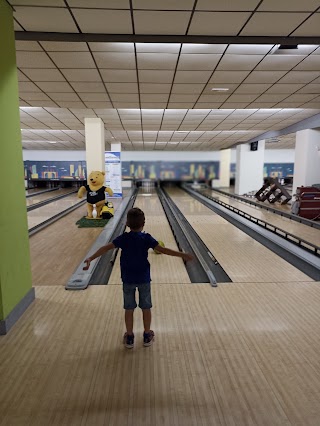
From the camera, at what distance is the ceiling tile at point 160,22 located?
3.29 m

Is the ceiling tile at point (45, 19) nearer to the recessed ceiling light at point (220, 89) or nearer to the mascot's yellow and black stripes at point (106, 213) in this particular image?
the recessed ceiling light at point (220, 89)

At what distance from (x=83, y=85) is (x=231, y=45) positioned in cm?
305

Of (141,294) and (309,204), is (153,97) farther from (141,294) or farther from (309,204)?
(309,204)

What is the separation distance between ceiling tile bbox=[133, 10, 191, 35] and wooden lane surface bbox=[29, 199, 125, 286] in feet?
11.0

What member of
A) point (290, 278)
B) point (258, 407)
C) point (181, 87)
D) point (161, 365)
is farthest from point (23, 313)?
point (181, 87)

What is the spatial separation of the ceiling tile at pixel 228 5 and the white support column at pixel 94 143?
23.5 ft

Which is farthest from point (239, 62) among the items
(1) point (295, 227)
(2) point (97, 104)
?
(1) point (295, 227)

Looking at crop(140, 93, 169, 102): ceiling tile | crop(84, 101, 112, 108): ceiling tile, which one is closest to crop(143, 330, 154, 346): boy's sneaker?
crop(140, 93, 169, 102): ceiling tile

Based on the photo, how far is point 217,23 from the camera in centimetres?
351

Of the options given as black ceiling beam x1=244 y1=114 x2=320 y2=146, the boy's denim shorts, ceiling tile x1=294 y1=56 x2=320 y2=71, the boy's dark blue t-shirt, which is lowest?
the boy's denim shorts

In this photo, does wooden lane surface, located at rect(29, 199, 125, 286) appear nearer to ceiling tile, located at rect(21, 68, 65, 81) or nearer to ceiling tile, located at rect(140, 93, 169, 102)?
ceiling tile, located at rect(21, 68, 65, 81)

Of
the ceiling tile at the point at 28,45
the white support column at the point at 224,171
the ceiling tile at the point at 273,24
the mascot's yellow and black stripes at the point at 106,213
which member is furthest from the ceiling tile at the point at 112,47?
the white support column at the point at 224,171

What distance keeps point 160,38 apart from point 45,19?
54.9 inches

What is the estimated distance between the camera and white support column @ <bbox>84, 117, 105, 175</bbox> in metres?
9.85
